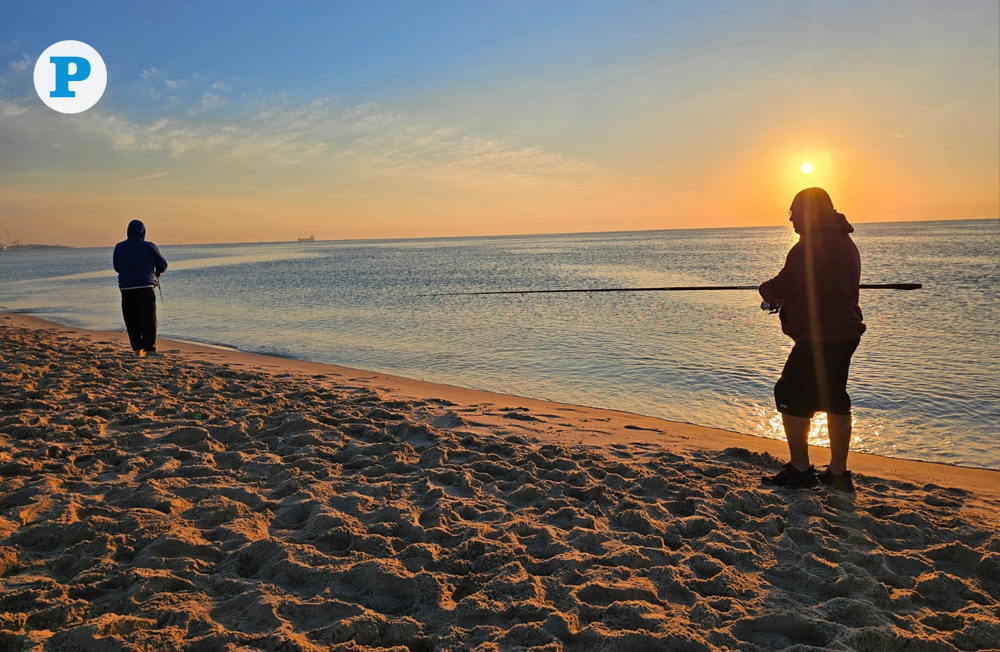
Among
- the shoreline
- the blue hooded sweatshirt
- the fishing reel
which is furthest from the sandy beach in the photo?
the blue hooded sweatshirt

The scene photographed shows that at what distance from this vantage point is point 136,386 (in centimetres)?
709

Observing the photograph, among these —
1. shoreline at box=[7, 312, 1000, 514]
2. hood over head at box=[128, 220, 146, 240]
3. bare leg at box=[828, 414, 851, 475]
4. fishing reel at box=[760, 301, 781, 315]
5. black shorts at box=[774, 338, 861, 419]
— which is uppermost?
hood over head at box=[128, 220, 146, 240]

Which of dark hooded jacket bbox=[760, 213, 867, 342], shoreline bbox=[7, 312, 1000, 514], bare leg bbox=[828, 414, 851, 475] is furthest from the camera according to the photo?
shoreline bbox=[7, 312, 1000, 514]

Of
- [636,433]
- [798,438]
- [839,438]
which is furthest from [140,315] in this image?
[839,438]

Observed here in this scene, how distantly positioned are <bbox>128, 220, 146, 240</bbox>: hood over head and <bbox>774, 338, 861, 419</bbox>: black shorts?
8.95m

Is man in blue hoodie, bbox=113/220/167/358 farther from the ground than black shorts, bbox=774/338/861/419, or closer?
farther from the ground

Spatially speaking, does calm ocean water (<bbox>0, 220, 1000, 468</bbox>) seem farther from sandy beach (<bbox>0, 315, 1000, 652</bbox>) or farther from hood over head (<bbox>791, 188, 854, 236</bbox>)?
hood over head (<bbox>791, 188, 854, 236</bbox>)

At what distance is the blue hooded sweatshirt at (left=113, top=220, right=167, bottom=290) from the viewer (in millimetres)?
8938

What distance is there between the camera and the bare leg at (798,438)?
427cm

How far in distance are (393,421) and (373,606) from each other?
129 inches

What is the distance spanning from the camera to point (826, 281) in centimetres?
406

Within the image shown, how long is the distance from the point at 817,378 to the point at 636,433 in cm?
222

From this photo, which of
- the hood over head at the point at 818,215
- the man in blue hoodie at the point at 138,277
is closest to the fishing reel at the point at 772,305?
the hood over head at the point at 818,215

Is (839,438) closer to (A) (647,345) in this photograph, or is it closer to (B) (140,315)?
(A) (647,345)
